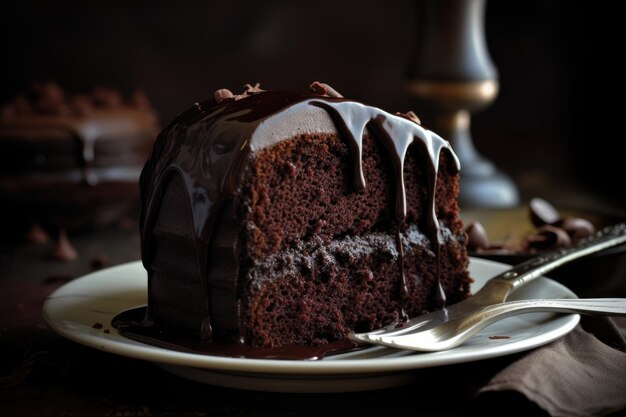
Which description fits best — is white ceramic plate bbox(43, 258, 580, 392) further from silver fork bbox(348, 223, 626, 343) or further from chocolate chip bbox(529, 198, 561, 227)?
chocolate chip bbox(529, 198, 561, 227)

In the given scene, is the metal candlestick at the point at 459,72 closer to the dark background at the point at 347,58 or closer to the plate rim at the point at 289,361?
the dark background at the point at 347,58

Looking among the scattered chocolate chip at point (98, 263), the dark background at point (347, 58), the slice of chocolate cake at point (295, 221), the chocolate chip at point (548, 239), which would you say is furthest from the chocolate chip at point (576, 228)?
the dark background at point (347, 58)

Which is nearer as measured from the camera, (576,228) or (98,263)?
(576,228)

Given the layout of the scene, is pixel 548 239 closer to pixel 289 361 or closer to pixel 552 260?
pixel 552 260

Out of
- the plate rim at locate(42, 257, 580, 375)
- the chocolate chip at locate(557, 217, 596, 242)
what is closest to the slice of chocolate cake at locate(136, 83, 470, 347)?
the plate rim at locate(42, 257, 580, 375)

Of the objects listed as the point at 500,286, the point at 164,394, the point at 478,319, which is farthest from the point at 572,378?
the point at 164,394
